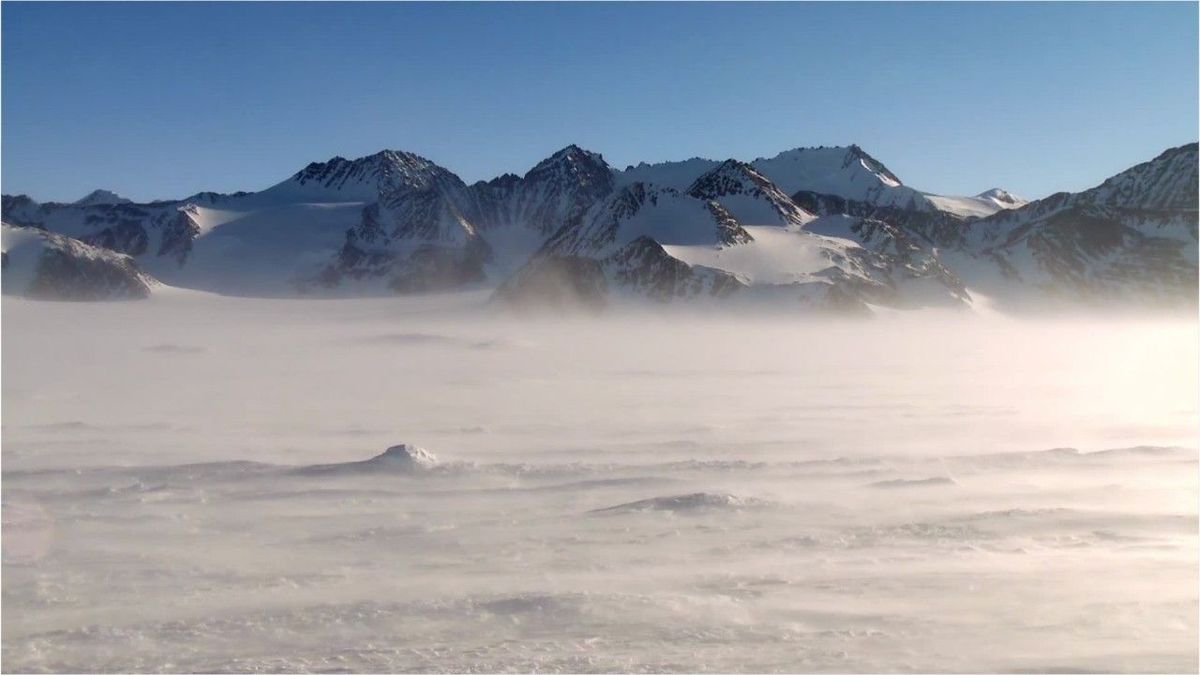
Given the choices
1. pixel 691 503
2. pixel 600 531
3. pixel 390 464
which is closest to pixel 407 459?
pixel 390 464

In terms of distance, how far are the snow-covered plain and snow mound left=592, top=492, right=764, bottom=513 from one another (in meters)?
0.13

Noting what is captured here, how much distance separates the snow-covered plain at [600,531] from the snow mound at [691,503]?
13 cm

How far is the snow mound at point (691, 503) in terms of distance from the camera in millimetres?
27250

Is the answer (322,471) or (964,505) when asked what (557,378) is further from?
(964,505)

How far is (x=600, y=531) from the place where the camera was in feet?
81.1

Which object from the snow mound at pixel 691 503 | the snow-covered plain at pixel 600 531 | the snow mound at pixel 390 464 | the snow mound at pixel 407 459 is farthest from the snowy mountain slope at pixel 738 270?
the snow mound at pixel 691 503

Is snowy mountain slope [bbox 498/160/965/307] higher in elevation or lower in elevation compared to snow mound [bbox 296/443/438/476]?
higher

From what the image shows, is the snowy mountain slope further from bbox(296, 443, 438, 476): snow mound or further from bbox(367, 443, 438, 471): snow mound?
bbox(296, 443, 438, 476): snow mound

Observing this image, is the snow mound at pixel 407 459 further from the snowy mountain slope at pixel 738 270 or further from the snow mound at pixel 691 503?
the snowy mountain slope at pixel 738 270

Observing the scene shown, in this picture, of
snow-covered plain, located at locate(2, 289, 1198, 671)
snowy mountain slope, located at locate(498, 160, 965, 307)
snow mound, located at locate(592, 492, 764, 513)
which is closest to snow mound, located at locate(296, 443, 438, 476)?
snow-covered plain, located at locate(2, 289, 1198, 671)

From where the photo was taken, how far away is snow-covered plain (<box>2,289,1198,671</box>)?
1758cm

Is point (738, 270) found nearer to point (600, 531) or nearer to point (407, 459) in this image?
point (407, 459)

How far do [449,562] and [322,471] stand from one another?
40.3 ft

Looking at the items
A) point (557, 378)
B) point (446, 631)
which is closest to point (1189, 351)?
point (557, 378)
